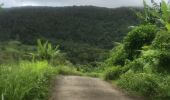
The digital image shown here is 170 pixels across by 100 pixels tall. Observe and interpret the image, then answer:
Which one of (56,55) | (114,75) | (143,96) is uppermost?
(143,96)

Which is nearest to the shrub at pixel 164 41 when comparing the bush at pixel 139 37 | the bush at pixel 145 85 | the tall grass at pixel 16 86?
the bush at pixel 145 85


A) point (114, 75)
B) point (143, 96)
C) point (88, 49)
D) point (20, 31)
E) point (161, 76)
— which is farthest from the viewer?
point (20, 31)

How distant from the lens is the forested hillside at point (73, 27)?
79562 millimetres

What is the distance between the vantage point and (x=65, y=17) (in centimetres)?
10138

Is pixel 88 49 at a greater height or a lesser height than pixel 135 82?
lesser

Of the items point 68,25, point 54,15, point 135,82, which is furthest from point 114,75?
point 54,15

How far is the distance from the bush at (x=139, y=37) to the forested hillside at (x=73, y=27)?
4248 centimetres

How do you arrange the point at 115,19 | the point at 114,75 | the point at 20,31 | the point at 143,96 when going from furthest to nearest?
the point at 115,19 → the point at 20,31 → the point at 114,75 → the point at 143,96

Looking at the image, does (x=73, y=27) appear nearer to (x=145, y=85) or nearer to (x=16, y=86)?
(x=145, y=85)

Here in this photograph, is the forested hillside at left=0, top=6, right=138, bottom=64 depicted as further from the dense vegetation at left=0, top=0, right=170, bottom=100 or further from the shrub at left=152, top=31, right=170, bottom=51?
the shrub at left=152, top=31, right=170, bottom=51

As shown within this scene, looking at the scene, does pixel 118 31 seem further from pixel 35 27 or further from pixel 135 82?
pixel 135 82

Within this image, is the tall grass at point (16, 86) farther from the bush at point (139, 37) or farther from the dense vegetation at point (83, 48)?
the bush at point (139, 37)

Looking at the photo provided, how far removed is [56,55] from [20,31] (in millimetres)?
40414

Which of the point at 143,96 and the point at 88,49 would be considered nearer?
the point at 143,96
